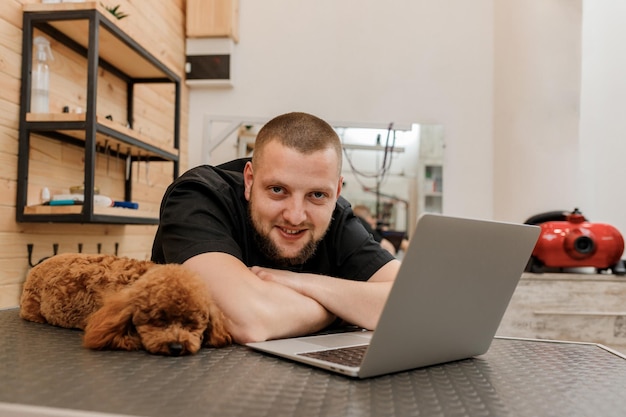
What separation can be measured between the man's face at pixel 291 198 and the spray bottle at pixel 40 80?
3.53ft

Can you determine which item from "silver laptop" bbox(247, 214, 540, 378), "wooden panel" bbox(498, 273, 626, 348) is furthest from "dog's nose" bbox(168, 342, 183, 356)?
"wooden panel" bbox(498, 273, 626, 348)

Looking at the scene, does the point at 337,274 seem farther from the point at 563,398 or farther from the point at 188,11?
the point at 188,11

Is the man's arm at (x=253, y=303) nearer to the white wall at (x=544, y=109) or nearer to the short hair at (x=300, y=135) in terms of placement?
the short hair at (x=300, y=135)

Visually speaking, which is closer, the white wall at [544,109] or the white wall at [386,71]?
the white wall at [544,109]

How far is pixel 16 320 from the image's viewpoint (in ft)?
3.79

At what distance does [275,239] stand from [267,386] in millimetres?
613

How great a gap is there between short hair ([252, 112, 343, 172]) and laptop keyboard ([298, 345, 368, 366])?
46cm

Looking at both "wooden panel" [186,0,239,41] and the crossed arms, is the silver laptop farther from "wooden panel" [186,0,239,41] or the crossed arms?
"wooden panel" [186,0,239,41]

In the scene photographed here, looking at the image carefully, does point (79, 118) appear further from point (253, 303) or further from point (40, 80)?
point (253, 303)

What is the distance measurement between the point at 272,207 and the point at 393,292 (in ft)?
1.91

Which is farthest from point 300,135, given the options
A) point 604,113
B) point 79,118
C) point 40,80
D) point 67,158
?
point 604,113

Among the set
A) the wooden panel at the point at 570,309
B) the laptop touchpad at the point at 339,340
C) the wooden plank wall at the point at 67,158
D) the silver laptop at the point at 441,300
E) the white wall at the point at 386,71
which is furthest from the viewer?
the white wall at the point at 386,71

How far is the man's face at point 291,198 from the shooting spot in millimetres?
1201

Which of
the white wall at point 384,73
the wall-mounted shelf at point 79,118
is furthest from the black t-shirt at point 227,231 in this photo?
the white wall at point 384,73
